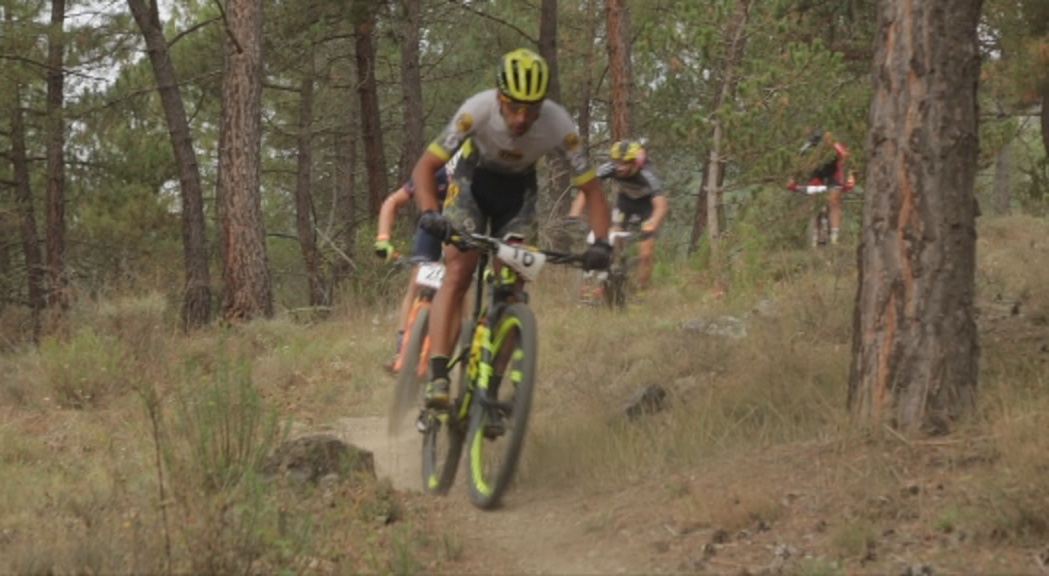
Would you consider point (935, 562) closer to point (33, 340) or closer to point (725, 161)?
point (725, 161)

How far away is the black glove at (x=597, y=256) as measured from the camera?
5656 mm

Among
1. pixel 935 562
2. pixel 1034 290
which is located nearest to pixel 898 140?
pixel 935 562

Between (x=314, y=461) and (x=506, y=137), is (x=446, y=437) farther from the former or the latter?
(x=506, y=137)

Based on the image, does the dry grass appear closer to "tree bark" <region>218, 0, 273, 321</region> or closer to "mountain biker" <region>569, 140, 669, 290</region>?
"mountain biker" <region>569, 140, 669, 290</region>

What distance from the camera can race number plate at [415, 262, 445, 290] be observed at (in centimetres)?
698

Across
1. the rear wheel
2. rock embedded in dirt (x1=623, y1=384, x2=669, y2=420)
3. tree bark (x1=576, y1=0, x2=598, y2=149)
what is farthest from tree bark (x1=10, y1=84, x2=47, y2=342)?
rock embedded in dirt (x1=623, y1=384, x2=669, y2=420)

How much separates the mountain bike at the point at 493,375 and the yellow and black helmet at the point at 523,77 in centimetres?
68

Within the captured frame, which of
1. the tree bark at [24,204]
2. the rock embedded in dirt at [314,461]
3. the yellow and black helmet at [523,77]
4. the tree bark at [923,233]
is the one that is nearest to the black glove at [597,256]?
the yellow and black helmet at [523,77]

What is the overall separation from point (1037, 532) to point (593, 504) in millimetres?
1990

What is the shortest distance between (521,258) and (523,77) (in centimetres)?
82

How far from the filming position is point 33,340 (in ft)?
43.8

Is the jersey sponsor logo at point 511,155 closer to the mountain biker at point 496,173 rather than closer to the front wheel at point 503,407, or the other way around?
the mountain biker at point 496,173

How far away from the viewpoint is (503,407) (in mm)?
5617

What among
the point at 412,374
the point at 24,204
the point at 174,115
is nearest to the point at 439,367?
the point at 412,374
